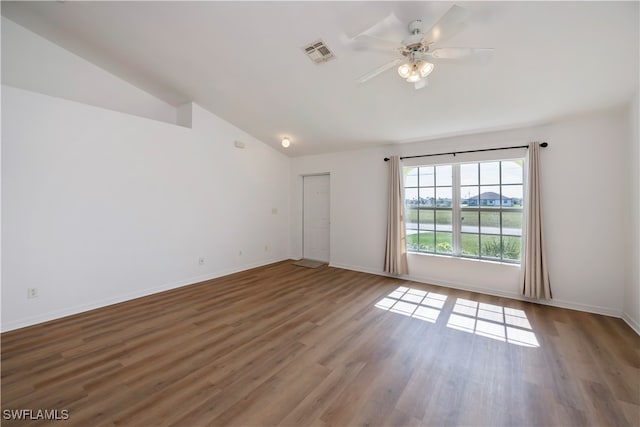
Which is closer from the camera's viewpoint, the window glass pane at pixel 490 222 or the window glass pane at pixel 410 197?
the window glass pane at pixel 490 222

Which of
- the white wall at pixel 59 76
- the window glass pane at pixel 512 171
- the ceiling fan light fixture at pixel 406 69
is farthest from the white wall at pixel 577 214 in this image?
the white wall at pixel 59 76

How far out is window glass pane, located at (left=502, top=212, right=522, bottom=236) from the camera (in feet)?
12.4

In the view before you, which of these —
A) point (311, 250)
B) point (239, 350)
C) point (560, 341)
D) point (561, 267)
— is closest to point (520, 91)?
point (561, 267)

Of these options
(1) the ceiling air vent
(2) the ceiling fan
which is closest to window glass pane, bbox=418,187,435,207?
(2) the ceiling fan

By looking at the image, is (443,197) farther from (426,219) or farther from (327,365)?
(327,365)

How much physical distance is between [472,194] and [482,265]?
1.14m

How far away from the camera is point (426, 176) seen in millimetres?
4570

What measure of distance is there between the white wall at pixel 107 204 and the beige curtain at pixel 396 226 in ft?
9.91

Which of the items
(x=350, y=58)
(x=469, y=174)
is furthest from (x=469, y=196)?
(x=350, y=58)

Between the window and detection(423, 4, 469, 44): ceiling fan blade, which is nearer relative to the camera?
detection(423, 4, 469, 44): ceiling fan blade

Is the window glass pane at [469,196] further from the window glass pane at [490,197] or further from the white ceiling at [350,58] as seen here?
the white ceiling at [350,58]

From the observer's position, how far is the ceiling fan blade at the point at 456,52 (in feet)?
6.60

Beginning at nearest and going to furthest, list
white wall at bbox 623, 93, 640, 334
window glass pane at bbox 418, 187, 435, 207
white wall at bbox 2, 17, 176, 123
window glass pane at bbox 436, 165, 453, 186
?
white wall at bbox 623, 93, 640, 334
white wall at bbox 2, 17, 176, 123
window glass pane at bbox 436, 165, 453, 186
window glass pane at bbox 418, 187, 435, 207

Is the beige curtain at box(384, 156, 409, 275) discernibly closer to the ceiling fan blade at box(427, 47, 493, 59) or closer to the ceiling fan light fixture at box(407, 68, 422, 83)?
the ceiling fan light fixture at box(407, 68, 422, 83)
